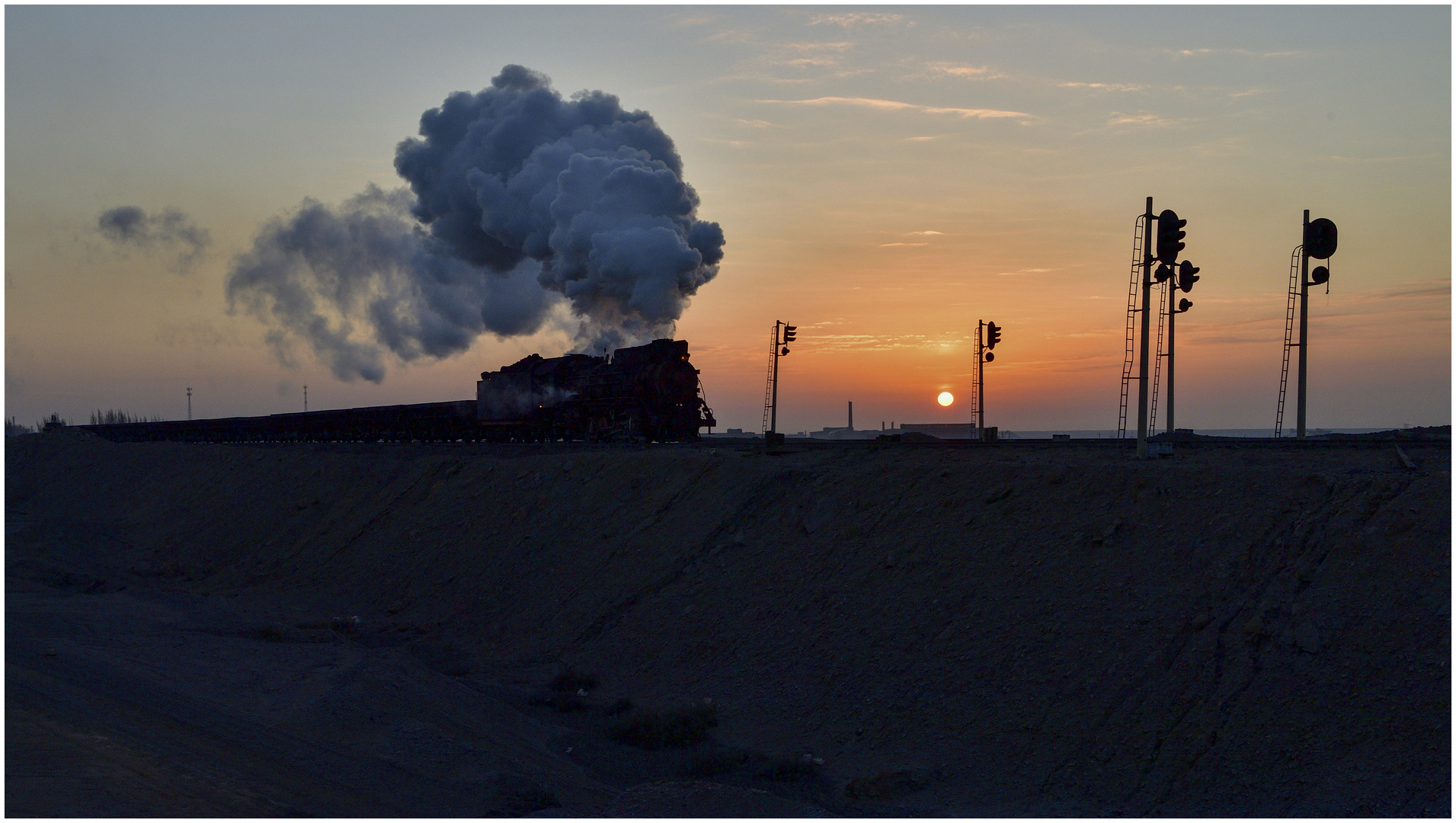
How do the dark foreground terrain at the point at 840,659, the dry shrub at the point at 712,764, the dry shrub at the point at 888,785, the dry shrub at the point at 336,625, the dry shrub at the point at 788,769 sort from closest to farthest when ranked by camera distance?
the dark foreground terrain at the point at 840,659
the dry shrub at the point at 888,785
the dry shrub at the point at 788,769
the dry shrub at the point at 712,764
the dry shrub at the point at 336,625

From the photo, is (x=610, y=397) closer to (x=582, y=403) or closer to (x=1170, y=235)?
(x=582, y=403)

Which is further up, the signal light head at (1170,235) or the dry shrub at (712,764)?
the signal light head at (1170,235)

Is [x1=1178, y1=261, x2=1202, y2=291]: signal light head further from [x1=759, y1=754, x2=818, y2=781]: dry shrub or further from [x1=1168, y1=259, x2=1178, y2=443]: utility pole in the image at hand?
[x1=759, y1=754, x2=818, y2=781]: dry shrub

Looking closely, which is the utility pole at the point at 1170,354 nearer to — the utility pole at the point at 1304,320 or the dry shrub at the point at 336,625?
the utility pole at the point at 1304,320

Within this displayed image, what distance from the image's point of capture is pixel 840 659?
15.3 metres

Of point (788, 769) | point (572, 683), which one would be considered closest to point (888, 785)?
point (788, 769)

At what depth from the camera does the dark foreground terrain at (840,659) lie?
10.2 metres

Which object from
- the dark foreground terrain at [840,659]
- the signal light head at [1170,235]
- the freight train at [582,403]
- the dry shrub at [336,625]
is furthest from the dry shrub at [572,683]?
the freight train at [582,403]

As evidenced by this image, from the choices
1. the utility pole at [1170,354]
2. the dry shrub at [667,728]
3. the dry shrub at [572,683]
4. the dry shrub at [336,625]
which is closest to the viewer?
the dry shrub at [667,728]

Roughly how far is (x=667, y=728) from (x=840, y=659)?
309cm

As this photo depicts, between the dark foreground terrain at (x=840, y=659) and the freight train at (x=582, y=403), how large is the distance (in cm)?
1065

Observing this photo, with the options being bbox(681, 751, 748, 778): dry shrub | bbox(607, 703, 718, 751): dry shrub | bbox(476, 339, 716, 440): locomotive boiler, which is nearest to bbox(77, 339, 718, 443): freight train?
bbox(476, 339, 716, 440): locomotive boiler

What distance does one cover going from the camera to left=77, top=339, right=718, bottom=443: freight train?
1375 inches

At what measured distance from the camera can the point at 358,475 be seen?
35.1 meters
